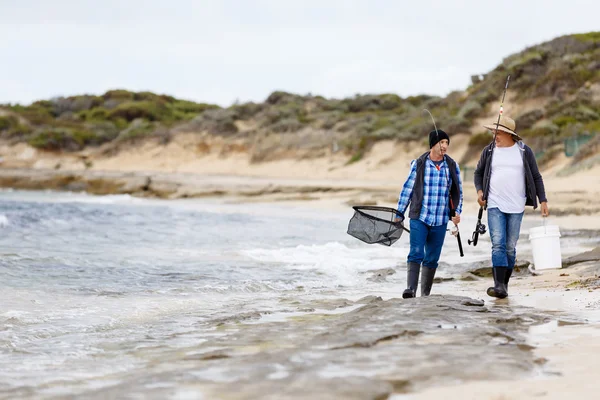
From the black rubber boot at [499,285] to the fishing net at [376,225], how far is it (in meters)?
1.00

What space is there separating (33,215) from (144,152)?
28.6 meters

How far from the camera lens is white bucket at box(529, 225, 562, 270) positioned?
8.01 metres

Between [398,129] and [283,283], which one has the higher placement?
[398,129]

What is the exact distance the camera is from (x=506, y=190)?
6906 mm

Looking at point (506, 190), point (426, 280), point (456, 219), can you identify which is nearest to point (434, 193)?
point (456, 219)

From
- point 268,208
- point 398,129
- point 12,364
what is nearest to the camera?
A: point 12,364

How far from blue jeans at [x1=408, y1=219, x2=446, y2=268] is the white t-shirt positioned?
556 mm

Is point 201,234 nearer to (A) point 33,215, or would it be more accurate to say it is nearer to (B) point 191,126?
(A) point 33,215

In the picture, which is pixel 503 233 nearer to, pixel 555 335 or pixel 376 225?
pixel 376 225

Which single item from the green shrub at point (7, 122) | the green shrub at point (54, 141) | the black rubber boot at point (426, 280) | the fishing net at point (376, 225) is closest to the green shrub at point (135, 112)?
the green shrub at point (7, 122)

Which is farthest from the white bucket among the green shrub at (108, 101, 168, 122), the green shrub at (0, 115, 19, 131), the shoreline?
the green shrub at (108, 101, 168, 122)

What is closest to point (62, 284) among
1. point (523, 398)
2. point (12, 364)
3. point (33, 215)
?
point (12, 364)

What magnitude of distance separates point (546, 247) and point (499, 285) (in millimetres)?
1342

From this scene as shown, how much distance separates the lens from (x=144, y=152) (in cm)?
4994
